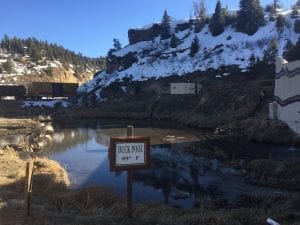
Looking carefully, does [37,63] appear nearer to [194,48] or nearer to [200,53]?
[194,48]

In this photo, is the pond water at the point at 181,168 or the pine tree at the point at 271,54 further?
the pine tree at the point at 271,54

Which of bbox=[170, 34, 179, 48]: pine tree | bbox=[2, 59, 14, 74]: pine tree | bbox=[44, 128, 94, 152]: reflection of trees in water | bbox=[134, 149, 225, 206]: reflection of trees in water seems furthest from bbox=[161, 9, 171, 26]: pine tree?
bbox=[134, 149, 225, 206]: reflection of trees in water

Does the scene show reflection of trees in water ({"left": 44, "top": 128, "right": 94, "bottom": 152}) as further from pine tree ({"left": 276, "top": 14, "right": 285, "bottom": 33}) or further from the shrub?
pine tree ({"left": 276, "top": 14, "right": 285, "bottom": 33})

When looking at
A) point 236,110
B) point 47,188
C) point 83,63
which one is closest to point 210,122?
point 236,110

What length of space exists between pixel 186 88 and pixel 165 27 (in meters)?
50.7

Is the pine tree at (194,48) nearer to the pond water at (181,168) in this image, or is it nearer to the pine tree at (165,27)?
the pine tree at (165,27)

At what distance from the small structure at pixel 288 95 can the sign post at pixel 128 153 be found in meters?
28.6

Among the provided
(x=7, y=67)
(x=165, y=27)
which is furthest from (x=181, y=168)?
(x=7, y=67)

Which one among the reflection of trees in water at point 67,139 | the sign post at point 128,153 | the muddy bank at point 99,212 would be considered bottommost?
the reflection of trees in water at point 67,139

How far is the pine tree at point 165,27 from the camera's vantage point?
12088 centimetres

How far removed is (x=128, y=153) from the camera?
955 cm

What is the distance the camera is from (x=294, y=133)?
118 ft

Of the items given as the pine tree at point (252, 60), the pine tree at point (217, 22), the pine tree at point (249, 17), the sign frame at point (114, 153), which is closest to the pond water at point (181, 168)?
the sign frame at point (114, 153)

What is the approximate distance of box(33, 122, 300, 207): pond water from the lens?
1883 cm
